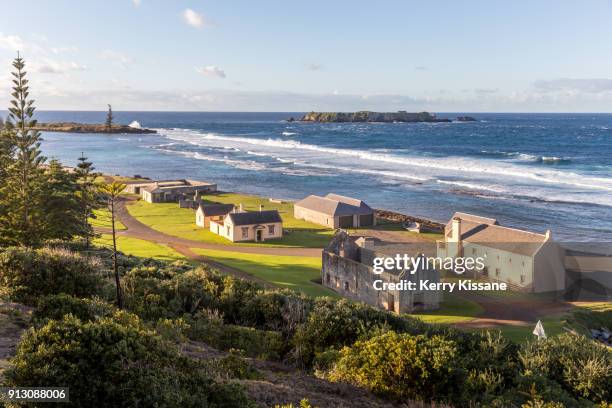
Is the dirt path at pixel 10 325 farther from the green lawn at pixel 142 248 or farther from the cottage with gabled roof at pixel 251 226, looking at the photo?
the cottage with gabled roof at pixel 251 226

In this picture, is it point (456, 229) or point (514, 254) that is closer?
point (514, 254)

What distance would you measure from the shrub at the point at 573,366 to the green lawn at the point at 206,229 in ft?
104

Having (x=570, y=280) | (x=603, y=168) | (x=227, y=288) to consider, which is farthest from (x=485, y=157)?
(x=227, y=288)

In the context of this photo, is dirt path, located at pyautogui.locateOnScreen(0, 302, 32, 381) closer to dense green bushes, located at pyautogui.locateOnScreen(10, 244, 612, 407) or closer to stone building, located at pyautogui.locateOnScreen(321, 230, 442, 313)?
dense green bushes, located at pyautogui.locateOnScreen(10, 244, 612, 407)

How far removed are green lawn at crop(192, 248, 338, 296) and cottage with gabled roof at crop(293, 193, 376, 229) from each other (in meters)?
12.5

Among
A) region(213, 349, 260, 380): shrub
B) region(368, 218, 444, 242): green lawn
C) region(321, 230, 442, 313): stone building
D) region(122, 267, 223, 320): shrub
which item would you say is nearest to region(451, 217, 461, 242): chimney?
region(321, 230, 442, 313): stone building

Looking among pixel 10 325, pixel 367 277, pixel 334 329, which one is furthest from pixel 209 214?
pixel 10 325

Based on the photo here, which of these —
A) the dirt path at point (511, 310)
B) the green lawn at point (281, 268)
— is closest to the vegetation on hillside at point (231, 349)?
the green lawn at point (281, 268)

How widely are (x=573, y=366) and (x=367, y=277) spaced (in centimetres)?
1739

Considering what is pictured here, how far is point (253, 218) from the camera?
4725cm

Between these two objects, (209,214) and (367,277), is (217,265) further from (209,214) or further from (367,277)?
(209,214)

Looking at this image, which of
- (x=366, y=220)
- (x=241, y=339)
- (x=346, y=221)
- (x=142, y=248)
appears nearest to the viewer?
(x=241, y=339)

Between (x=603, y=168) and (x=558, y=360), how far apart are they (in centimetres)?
9020

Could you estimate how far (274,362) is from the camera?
1432 centimetres
